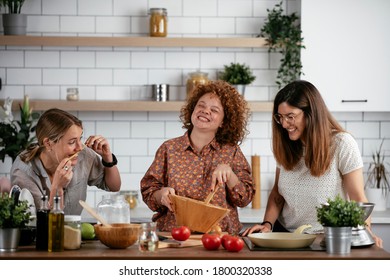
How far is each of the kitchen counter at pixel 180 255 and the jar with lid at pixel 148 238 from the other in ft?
0.11

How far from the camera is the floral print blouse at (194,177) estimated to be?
13.8 ft

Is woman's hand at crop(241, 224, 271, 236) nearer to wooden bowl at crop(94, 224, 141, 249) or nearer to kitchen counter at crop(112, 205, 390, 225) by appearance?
wooden bowl at crop(94, 224, 141, 249)

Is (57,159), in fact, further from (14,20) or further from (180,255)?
(14,20)

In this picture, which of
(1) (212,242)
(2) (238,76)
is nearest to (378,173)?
(2) (238,76)

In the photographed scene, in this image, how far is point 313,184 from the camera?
396 centimetres

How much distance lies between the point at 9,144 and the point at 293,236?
9.03ft

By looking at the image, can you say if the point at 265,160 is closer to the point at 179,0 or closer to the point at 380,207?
the point at 380,207

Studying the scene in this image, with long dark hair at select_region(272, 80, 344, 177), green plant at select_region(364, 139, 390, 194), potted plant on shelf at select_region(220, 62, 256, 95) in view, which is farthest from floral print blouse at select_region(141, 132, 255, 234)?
green plant at select_region(364, 139, 390, 194)

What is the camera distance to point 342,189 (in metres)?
3.94

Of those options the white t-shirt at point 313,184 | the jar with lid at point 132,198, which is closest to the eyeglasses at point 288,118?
the white t-shirt at point 313,184

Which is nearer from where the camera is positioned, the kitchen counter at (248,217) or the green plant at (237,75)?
the kitchen counter at (248,217)

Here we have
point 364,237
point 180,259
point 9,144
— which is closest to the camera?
point 180,259

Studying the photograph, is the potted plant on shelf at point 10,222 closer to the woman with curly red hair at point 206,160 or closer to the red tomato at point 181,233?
the red tomato at point 181,233

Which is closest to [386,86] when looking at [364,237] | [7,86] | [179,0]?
[179,0]
